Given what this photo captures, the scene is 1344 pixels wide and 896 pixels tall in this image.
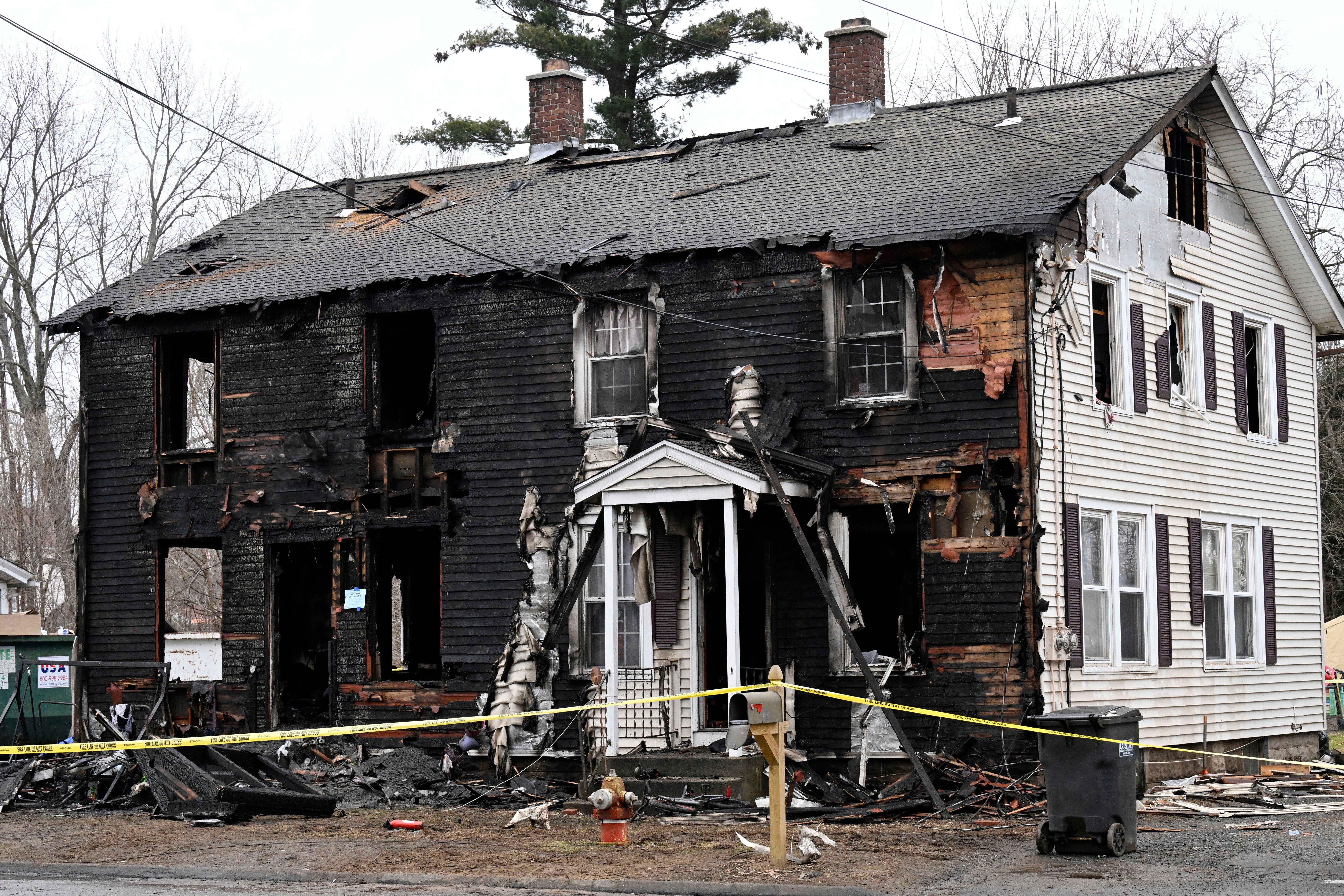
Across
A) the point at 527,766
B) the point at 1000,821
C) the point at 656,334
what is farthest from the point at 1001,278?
the point at 527,766

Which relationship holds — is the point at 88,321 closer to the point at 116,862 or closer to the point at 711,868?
the point at 116,862

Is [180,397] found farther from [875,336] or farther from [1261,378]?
[1261,378]

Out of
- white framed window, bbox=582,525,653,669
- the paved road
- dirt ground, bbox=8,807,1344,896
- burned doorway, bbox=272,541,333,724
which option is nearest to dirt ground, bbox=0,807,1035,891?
dirt ground, bbox=8,807,1344,896

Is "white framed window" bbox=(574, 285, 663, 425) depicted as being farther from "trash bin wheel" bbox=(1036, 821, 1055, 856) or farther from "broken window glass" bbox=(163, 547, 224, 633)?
"broken window glass" bbox=(163, 547, 224, 633)

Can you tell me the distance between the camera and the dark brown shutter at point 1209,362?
20.4 m

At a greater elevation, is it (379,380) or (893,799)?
(379,380)

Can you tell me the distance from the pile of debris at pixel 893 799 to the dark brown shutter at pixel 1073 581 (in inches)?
63.9

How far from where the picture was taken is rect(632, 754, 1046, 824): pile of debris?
1518cm

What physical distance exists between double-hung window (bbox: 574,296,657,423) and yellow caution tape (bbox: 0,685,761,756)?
3.35 meters

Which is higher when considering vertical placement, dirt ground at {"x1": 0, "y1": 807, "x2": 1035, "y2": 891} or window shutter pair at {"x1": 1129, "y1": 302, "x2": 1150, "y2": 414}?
window shutter pair at {"x1": 1129, "y1": 302, "x2": 1150, "y2": 414}

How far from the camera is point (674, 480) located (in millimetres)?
16703

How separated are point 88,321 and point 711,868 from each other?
13861 millimetres

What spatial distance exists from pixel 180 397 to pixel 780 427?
356 inches

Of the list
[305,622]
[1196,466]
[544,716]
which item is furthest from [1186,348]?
[305,622]
